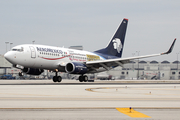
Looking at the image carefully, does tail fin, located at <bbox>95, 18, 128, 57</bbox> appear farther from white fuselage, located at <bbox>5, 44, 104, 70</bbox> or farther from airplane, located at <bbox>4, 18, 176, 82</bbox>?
white fuselage, located at <bbox>5, 44, 104, 70</bbox>

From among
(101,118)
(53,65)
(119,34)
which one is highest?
(119,34)

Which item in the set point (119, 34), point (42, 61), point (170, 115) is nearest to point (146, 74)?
point (119, 34)

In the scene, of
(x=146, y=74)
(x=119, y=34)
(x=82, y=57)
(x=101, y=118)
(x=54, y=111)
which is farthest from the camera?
(x=146, y=74)

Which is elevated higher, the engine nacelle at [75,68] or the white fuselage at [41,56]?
the white fuselage at [41,56]

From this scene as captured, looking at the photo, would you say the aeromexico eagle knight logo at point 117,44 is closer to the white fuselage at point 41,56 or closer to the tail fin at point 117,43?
the tail fin at point 117,43

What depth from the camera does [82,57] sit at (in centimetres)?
4781

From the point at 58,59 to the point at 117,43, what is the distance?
17.5 metres

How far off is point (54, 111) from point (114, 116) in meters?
2.68

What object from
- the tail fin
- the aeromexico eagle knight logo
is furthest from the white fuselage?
the aeromexico eagle knight logo

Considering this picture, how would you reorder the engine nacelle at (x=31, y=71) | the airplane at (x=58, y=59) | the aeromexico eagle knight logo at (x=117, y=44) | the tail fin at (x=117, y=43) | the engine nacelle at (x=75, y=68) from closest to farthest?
the airplane at (x=58, y=59), the engine nacelle at (x=75, y=68), the engine nacelle at (x=31, y=71), the tail fin at (x=117, y=43), the aeromexico eagle knight logo at (x=117, y=44)

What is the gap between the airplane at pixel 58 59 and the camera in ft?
126

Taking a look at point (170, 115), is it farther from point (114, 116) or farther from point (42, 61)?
point (42, 61)

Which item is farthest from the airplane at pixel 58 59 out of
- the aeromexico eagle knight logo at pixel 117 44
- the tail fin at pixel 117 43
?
the aeromexico eagle knight logo at pixel 117 44

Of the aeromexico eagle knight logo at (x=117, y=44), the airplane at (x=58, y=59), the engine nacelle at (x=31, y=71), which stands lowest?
the engine nacelle at (x=31, y=71)
